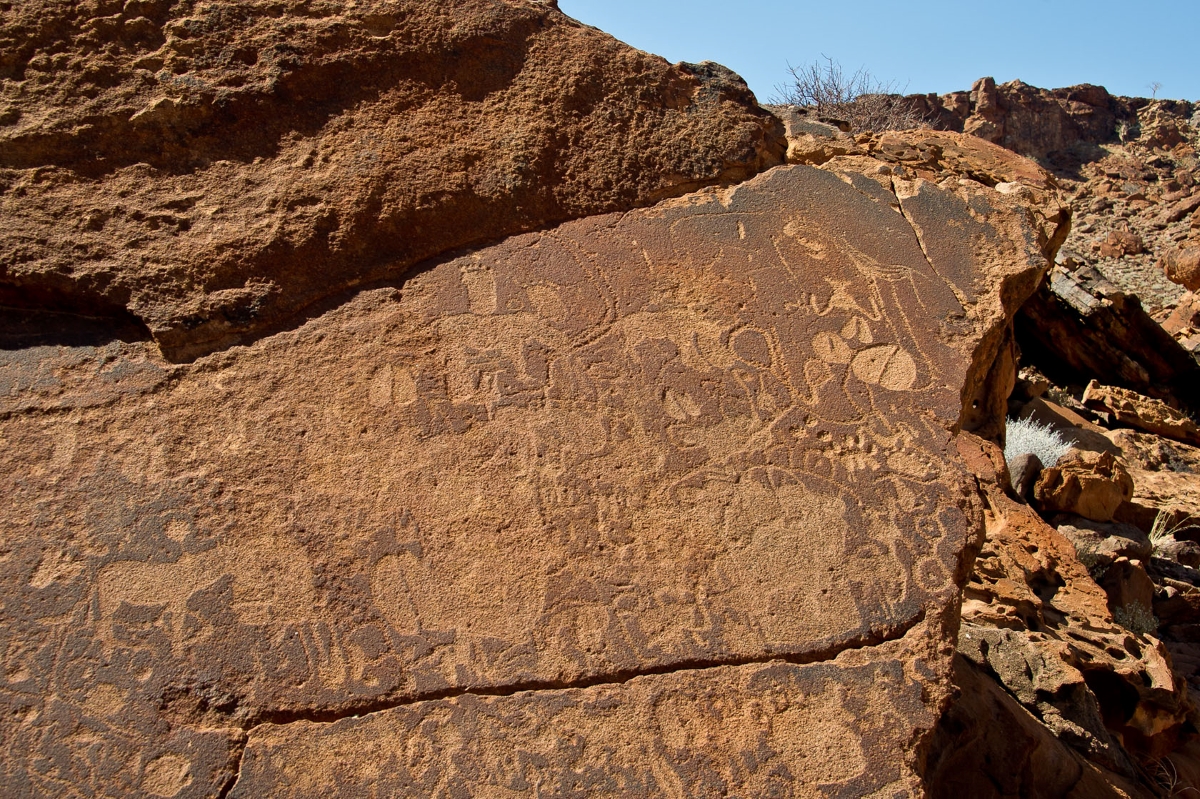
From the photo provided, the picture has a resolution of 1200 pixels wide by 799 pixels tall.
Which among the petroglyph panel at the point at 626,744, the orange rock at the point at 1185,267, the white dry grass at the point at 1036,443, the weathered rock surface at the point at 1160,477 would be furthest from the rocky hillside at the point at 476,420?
the orange rock at the point at 1185,267

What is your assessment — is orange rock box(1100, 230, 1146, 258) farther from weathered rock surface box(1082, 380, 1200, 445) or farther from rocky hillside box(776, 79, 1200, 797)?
weathered rock surface box(1082, 380, 1200, 445)

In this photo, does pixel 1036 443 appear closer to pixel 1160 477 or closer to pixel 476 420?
pixel 1160 477

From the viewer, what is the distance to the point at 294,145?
193 cm

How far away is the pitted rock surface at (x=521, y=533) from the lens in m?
1.42

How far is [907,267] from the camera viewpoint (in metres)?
2.01

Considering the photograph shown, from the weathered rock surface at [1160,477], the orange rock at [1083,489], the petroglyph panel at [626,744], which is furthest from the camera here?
the weathered rock surface at [1160,477]

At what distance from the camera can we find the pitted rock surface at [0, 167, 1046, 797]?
1.42 m

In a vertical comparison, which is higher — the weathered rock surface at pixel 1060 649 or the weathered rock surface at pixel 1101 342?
the weathered rock surface at pixel 1101 342

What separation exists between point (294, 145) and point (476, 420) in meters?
0.71

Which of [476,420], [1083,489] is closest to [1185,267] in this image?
[1083,489]

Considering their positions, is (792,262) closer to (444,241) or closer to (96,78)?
(444,241)

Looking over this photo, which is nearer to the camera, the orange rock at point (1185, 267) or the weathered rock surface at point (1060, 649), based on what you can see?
the weathered rock surface at point (1060, 649)

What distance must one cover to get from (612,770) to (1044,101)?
46.7ft

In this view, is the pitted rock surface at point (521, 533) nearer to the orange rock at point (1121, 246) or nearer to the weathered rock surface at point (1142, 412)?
the weathered rock surface at point (1142, 412)
